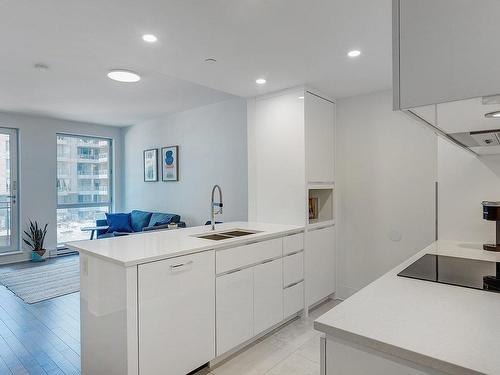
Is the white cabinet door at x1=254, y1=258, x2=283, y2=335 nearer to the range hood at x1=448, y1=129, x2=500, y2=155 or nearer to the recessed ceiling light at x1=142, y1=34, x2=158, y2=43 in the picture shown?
the range hood at x1=448, y1=129, x2=500, y2=155

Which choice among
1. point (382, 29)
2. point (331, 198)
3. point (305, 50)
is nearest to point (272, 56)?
point (305, 50)

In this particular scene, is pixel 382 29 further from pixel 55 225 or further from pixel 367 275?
pixel 55 225

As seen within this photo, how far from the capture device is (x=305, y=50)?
2381mm

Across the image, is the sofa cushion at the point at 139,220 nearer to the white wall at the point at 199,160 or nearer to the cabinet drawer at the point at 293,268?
the white wall at the point at 199,160

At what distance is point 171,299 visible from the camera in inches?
76.8

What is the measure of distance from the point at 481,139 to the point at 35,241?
655 cm

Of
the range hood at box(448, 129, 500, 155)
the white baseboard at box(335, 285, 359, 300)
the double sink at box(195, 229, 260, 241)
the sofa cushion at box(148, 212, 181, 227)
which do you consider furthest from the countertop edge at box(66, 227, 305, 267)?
the sofa cushion at box(148, 212, 181, 227)

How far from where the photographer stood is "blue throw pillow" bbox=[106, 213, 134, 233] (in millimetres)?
5643

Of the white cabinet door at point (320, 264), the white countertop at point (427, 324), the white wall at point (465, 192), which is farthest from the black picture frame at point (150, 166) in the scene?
the white countertop at point (427, 324)

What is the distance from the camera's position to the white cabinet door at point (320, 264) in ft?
10.6

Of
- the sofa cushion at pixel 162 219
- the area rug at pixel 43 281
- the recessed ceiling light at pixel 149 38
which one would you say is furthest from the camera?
the sofa cushion at pixel 162 219

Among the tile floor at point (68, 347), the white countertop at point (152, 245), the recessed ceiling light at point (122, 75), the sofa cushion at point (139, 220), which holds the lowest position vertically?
the tile floor at point (68, 347)

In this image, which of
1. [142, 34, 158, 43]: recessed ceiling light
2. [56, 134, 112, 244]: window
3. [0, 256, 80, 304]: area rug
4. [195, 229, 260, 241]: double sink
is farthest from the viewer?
[56, 134, 112, 244]: window

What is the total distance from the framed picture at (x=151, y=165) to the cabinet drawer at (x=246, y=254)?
3775 mm
